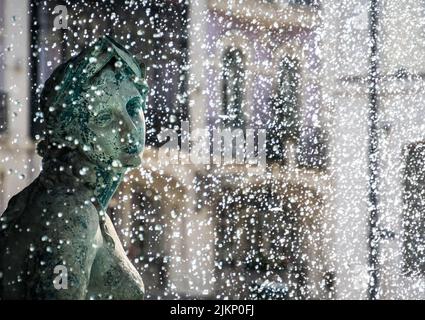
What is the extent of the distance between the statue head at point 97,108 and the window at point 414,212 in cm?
194

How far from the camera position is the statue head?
673mm

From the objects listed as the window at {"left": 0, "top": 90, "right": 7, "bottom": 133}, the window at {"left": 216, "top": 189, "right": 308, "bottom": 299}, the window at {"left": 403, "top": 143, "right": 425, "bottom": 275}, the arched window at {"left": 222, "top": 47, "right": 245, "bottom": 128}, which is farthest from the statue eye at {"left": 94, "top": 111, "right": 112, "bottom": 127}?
the arched window at {"left": 222, "top": 47, "right": 245, "bottom": 128}

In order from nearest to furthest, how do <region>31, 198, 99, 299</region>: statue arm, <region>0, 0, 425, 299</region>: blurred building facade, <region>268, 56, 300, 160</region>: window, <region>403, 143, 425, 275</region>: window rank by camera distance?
<region>31, 198, 99, 299</region>: statue arm, <region>0, 0, 425, 299</region>: blurred building facade, <region>403, 143, 425, 275</region>: window, <region>268, 56, 300, 160</region>: window

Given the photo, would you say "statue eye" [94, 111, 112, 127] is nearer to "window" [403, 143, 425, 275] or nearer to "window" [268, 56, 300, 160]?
"window" [403, 143, 425, 275]

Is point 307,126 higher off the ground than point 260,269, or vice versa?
point 307,126

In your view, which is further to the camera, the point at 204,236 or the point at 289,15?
the point at 289,15

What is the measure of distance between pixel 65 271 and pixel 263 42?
101 inches

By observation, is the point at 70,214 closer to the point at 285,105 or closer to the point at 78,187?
the point at 78,187

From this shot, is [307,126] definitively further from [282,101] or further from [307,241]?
[307,241]

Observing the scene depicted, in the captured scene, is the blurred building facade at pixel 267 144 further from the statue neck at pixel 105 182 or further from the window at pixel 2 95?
the statue neck at pixel 105 182

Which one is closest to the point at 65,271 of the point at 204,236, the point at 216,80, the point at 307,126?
the point at 204,236

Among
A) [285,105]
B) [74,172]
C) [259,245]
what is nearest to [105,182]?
[74,172]

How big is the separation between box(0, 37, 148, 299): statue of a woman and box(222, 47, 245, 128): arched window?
208cm
